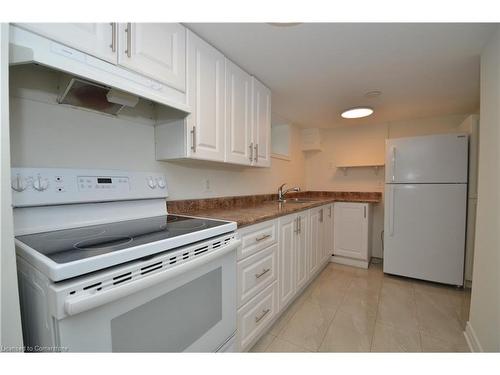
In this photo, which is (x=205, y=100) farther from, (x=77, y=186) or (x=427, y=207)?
(x=427, y=207)

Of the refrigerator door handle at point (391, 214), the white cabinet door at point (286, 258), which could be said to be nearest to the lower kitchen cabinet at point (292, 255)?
the white cabinet door at point (286, 258)

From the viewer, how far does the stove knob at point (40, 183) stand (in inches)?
36.7

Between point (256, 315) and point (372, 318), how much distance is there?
40.5 inches

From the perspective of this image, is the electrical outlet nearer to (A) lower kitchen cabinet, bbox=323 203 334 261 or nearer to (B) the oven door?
(B) the oven door

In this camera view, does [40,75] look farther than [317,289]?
No

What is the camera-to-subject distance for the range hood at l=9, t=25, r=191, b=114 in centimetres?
69

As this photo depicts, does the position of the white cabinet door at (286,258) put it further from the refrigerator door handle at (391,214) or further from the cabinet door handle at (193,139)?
the refrigerator door handle at (391,214)

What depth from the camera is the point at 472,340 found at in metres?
1.41

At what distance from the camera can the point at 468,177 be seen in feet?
7.02

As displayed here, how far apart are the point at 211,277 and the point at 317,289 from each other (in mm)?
1629

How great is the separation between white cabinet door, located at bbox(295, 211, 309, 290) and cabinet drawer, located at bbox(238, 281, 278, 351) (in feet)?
1.37
